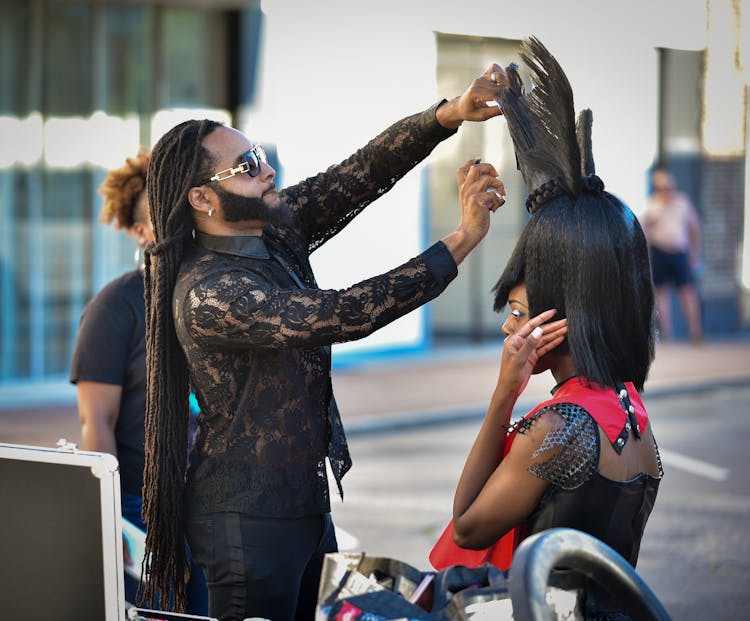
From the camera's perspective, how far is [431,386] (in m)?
11.8

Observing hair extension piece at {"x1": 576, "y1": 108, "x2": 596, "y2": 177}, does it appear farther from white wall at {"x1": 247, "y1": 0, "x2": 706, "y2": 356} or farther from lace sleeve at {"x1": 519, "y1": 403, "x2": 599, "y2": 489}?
white wall at {"x1": 247, "y1": 0, "x2": 706, "y2": 356}

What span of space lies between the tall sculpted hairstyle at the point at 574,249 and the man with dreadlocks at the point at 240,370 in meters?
0.18

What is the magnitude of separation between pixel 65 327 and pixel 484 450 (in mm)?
10345

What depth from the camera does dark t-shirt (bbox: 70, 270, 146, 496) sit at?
3.92 metres

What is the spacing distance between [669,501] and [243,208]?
5224 millimetres

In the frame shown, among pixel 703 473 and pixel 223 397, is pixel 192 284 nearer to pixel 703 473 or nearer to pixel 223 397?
pixel 223 397

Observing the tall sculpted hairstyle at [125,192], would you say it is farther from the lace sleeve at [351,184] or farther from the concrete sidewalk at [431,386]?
the concrete sidewalk at [431,386]

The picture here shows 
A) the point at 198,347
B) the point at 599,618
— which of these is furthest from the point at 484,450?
the point at 198,347

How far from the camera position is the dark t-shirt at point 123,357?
12.9 feet

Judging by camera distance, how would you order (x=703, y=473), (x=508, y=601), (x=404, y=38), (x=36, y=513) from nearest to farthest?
(x=508, y=601) → (x=36, y=513) → (x=703, y=473) → (x=404, y=38)

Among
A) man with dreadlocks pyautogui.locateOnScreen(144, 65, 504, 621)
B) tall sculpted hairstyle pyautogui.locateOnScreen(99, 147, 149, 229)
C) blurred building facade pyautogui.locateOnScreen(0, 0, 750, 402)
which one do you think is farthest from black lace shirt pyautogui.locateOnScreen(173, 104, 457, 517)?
blurred building facade pyautogui.locateOnScreen(0, 0, 750, 402)

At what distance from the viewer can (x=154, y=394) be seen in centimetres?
297

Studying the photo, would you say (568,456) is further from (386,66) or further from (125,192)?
(386,66)

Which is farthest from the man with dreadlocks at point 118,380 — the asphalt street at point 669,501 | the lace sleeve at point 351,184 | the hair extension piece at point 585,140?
the asphalt street at point 669,501
